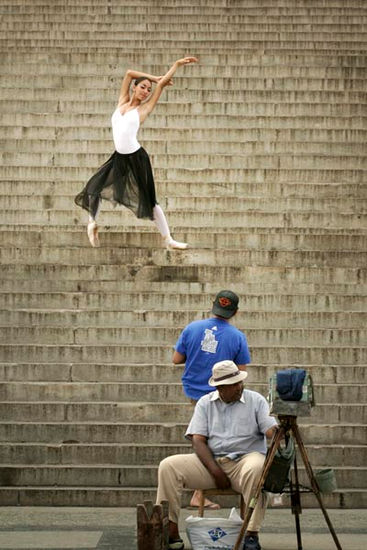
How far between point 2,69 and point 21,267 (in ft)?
17.6

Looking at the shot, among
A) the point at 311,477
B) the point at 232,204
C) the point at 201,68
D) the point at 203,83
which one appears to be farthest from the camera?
the point at 201,68

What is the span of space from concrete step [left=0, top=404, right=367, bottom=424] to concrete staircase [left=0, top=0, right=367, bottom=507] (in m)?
0.01

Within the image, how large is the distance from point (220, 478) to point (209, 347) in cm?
126

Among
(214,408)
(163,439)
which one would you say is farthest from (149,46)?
(214,408)

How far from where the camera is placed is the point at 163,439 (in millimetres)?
9883

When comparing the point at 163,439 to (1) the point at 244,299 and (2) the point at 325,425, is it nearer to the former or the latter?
(2) the point at 325,425

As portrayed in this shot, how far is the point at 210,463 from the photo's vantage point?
7.64 m

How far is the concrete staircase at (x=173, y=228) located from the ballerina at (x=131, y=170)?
1.87 feet

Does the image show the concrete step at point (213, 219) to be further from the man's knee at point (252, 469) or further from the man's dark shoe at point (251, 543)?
the man's dark shoe at point (251, 543)

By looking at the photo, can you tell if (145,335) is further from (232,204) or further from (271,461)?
(271,461)

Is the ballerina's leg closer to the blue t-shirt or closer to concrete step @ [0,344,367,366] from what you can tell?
concrete step @ [0,344,367,366]

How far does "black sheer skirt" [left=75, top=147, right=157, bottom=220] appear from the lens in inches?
463

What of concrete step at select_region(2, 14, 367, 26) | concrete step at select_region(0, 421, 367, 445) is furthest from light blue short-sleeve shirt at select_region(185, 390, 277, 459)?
concrete step at select_region(2, 14, 367, 26)

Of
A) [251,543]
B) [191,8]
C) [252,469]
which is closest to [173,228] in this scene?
[252,469]
